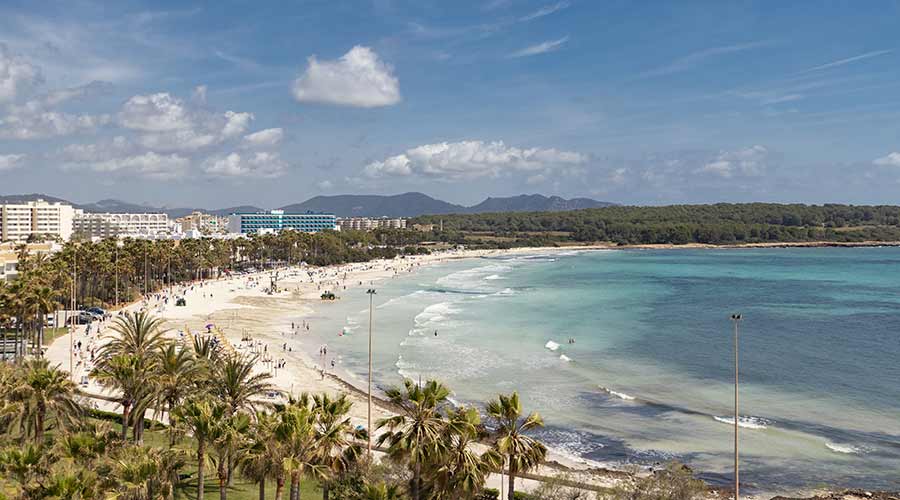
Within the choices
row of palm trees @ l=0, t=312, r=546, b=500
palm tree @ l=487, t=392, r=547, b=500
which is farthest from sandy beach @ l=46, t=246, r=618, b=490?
row of palm trees @ l=0, t=312, r=546, b=500

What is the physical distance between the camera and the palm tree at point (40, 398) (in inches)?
852

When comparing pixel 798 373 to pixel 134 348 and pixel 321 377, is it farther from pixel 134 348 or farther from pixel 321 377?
pixel 134 348

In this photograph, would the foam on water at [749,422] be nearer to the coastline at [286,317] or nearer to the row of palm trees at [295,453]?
the coastline at [286,317]

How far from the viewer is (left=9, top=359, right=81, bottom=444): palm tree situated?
21.6 meters

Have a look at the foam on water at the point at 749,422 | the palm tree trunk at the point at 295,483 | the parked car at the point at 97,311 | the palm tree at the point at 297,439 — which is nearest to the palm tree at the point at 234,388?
the palm tree trunk at the point at 295,483

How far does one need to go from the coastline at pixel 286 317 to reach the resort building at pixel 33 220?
237 feet

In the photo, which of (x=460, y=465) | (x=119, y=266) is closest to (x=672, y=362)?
(x=460, y=465)

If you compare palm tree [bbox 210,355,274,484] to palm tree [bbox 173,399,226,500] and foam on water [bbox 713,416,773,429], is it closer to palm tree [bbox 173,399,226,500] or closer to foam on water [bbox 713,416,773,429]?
palm tree [bbox 173,399,226,500]

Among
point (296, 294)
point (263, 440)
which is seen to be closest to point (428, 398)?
point (263, 440)

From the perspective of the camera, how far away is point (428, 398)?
56.6 feet

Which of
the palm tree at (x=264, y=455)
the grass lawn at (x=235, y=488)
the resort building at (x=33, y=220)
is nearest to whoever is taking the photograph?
the palm tree at (x=264, y=455)

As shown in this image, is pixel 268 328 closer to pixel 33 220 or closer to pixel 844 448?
pixel 844 448

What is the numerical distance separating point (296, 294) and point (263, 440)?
259ft

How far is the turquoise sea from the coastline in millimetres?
2531
